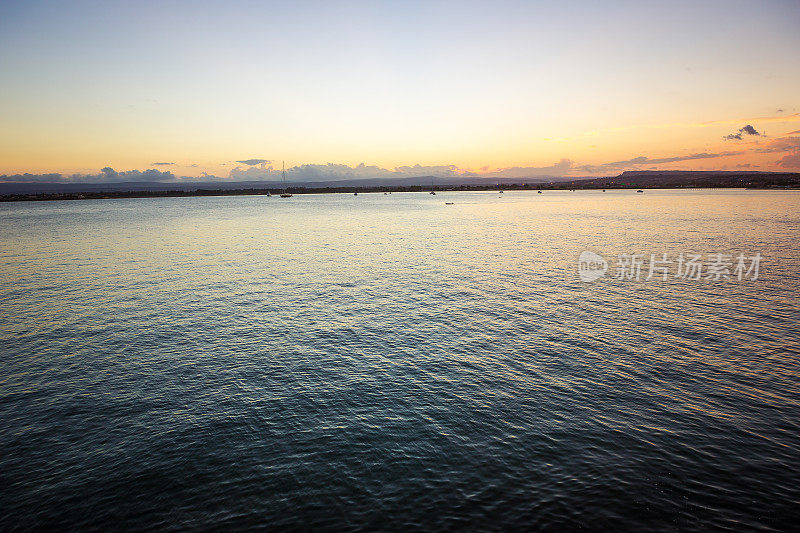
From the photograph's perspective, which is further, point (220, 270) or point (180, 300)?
point (220, 270)

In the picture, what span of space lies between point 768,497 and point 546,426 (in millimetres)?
7498

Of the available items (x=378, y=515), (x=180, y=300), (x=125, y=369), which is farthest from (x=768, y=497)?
(x=180, y=300)

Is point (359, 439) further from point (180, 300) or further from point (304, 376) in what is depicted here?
point (180, 300)

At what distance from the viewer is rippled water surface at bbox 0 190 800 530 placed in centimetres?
1454

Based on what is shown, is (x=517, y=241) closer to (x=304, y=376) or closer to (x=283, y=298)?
(x=283, y=298)

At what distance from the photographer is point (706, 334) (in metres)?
30.1

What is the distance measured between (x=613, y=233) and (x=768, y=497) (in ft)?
298

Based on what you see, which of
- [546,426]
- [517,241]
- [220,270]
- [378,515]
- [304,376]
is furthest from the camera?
[517,241]

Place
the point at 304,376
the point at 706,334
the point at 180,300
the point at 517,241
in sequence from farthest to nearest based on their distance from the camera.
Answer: the point at 517,241 → the point at 180,300 → the point at 706,334 → the point at 304,376

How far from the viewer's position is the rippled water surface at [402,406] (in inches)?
572

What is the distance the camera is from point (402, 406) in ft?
68.3

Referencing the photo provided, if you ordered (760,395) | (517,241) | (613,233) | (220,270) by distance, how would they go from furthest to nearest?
(613,233)
(517,241)
(220,270)
(760,395)

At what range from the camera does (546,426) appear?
744 inches

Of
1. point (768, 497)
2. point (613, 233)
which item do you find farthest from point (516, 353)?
point (613, 233)
